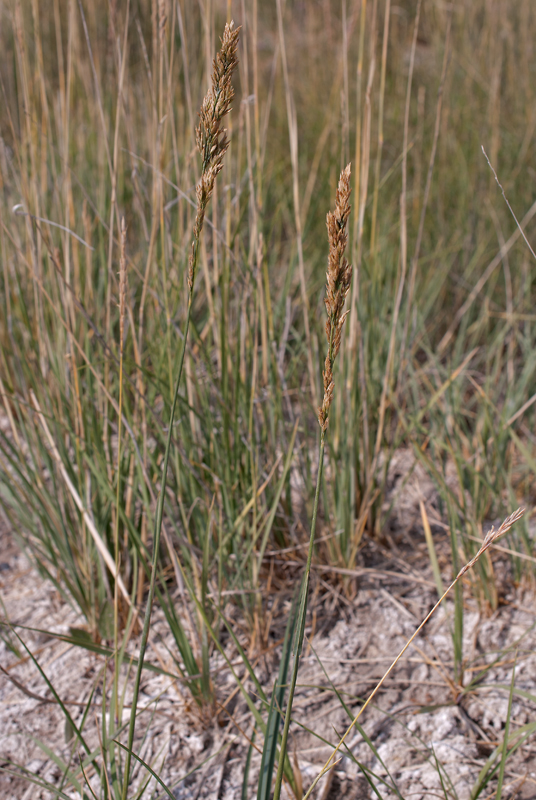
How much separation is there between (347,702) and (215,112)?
980 millimetres

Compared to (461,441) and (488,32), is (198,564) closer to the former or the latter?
(461,441)

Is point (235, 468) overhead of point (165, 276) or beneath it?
beneath

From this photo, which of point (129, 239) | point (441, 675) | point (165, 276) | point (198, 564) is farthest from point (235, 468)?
point (129, 239)

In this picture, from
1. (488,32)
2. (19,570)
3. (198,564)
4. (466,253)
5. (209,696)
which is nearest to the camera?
(209,696)

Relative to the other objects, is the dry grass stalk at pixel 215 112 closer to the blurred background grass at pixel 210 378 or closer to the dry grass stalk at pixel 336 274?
the dry grass stalk at pixel 336 274

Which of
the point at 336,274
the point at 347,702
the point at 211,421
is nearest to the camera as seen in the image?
the point at 336,274

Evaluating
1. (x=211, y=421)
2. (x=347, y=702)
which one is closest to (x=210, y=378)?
(x=211, y=421)

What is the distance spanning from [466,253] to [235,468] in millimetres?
1414

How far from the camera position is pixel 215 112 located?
44cm

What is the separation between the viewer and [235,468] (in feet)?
3.60

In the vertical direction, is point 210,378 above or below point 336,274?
below

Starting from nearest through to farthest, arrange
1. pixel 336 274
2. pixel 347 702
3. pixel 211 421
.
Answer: pixel 336 274, pixel 347 702, pixel 211 421

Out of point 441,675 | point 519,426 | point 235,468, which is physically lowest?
point 441,675

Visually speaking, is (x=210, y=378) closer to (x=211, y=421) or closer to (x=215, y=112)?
(x=211, y=421)
